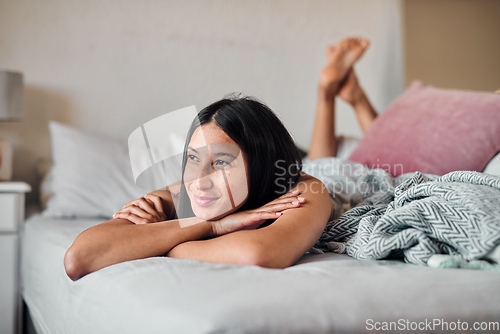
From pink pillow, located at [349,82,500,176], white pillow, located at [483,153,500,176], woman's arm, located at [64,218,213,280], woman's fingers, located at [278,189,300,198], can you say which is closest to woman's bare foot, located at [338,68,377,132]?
pink pillow, located at [349,82,500,176]

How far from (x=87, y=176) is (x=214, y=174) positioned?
0.95 meters

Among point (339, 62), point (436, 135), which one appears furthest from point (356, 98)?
point (436, 135)

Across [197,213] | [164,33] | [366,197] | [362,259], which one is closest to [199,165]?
[197,213]

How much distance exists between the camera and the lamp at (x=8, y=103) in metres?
1.70

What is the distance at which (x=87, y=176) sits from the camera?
1757 millimetres

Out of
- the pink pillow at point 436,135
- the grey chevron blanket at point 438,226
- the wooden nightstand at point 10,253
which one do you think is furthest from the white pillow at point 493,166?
the wooden nightstand at point 10,253

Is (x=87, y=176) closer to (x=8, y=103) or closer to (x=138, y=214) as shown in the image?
(x=8, y=103)

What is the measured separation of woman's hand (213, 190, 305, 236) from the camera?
99 cm

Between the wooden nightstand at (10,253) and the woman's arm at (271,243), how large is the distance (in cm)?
92

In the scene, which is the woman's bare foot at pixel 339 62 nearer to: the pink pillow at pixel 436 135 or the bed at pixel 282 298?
the pink pillow at pixel 436 135

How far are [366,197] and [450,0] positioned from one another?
1950mm

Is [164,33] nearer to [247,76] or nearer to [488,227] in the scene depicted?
[247,76]

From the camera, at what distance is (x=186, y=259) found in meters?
0.90

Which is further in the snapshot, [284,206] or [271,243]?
[284,206]
